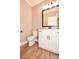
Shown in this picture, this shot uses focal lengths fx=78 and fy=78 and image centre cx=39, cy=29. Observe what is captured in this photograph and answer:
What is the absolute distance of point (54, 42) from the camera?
2785 mm

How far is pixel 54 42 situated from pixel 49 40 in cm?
26

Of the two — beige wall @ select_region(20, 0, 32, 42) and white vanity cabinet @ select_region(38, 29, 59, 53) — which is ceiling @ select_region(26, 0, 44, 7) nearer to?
beige wall @ select_region(20, 0, 32, 42)

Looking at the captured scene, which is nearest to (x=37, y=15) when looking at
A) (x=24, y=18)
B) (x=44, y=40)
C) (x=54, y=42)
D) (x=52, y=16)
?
(x=24, y=18)

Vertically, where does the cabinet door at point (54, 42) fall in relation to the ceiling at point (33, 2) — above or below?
below

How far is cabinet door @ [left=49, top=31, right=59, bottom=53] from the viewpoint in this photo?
8.84 ft

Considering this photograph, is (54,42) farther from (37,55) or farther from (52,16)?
(52,16)

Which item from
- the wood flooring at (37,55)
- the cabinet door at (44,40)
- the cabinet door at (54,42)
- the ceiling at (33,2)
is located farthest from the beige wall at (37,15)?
the wood flooring at (37,55)

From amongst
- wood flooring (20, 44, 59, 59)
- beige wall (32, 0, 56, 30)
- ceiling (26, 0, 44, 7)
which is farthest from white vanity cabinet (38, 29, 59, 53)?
ceiling (26, 0, 44, 7)

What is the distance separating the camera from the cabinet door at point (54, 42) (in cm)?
270

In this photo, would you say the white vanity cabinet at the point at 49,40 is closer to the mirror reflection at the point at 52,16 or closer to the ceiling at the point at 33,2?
the mirror reflection at the point at 52,16
